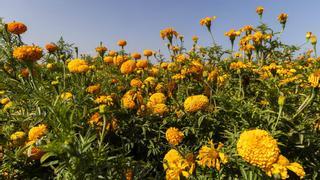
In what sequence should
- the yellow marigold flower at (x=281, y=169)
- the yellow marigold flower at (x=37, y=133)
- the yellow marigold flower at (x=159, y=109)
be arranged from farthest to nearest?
the yellow marigold flower at (x=159, y=109)
the yellow marigold flower at (x=37, y=133)
the yellow marigold flower at (x=281, y=169)

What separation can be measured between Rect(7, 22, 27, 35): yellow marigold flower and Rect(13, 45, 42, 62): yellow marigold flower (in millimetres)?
1015

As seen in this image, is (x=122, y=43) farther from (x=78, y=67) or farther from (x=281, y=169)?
(x=281, y=169)

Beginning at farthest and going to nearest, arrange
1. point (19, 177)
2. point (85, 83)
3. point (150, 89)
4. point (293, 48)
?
point (293, 48)
point (150, 89)
point (85, 83)
point (19, 177)

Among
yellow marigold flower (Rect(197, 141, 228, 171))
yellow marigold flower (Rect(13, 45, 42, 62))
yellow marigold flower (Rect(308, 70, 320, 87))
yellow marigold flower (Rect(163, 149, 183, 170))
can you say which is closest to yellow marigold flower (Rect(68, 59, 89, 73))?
yellow marigold flower (Rect(13, 45, 42, 62))

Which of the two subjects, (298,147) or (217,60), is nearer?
(298,147)

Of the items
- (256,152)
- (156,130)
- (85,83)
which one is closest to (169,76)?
(85,83)

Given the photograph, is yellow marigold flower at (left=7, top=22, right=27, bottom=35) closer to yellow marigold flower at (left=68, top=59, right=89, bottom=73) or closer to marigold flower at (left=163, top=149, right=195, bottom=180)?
yellow marigold flower at (left=68, top=59, right=89, bottom=73)

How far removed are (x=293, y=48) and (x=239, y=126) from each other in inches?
93.1

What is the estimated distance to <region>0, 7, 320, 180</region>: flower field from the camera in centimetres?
159

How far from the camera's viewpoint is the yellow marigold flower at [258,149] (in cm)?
146

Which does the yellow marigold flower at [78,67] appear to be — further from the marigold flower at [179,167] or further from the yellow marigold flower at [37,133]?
the marigold flower at [179,167]

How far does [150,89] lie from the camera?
10.6 ft

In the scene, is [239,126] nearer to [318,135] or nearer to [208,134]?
[208,134]

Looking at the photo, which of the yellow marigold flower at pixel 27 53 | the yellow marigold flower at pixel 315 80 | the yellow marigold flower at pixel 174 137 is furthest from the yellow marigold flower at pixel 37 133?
the yellow marigold flower at pixel 315 80
